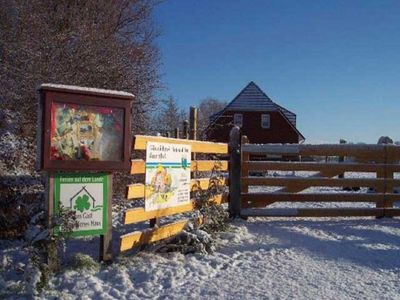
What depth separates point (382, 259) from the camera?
652 cm

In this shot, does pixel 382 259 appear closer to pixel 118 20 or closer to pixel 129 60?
pixel 129 60

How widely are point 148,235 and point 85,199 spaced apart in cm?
101

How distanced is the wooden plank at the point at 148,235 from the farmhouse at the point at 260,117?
38.8 metres

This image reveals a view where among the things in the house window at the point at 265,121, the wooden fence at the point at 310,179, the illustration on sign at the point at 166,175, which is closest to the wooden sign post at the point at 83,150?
the illustration on sign at the point at 166,175

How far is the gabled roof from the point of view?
150 feet

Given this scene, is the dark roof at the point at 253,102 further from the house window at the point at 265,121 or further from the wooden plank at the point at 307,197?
the wooden plank at the point at 307,197

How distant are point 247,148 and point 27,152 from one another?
4636 mm

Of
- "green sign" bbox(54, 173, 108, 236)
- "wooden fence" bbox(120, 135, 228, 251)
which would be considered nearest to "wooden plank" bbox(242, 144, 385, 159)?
"wooden fence" bbox(120, 135, 228, 251)

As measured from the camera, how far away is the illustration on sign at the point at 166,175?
625cm

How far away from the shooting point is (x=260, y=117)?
4622 cm

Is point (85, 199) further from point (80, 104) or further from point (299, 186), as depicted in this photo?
point (299, 186)

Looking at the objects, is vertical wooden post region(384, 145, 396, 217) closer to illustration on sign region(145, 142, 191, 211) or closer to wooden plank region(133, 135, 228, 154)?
wooden plank region(133, 135, 228, 154)

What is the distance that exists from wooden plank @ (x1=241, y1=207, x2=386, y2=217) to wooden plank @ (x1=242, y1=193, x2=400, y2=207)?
17cm

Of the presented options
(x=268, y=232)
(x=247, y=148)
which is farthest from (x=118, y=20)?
(x=268, y=232)
